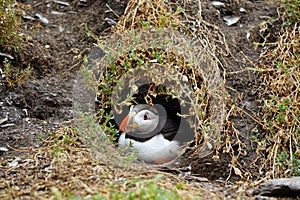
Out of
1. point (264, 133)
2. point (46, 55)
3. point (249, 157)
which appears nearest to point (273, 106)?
point (264, 133)

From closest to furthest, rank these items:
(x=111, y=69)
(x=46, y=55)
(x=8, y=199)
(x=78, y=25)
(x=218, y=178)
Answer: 1. (x=8, y=199)
2. (x=218, y=178)
3. (x=111, y=69)
4. (x=46, y=55)
5. (x=78, y=25)

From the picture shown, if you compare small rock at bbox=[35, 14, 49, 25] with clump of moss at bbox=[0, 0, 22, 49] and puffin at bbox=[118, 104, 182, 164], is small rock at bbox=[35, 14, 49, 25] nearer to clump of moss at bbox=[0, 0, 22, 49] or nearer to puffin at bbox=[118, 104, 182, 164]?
clump of moss at bbox=[0, 0, 22, 49]

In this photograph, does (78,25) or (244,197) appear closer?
(244,197)

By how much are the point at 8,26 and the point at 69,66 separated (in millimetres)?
546

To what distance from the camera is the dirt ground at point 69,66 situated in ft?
11.3

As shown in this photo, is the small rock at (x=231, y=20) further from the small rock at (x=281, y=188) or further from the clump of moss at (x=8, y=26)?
the small rock at (x=281, y=188)

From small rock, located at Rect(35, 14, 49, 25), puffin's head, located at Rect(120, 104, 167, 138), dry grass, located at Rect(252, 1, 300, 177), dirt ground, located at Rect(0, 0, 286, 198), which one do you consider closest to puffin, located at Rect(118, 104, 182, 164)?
puffin's head, located at Rect(120, 104, 167, 138)

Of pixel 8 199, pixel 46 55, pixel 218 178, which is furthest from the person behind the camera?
pixel 46 55

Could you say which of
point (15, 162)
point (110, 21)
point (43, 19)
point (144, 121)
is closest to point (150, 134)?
point (144, 121)

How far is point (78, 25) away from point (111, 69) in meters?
0.90

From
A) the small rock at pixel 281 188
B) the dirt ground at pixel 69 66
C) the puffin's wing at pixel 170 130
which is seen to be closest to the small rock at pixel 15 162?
the dirt ground at pixel 69 66

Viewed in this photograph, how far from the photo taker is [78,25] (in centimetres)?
448

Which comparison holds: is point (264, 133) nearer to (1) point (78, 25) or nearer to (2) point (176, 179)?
(2) point (176, 179)

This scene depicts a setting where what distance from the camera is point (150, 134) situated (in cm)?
352
